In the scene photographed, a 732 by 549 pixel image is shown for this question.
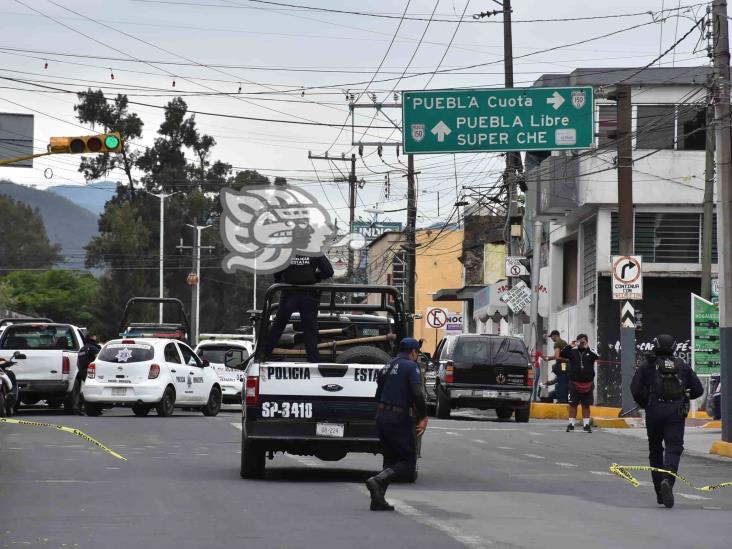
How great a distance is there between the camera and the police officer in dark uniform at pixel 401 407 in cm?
1477

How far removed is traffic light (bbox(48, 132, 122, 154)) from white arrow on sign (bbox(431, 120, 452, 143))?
6.87 metres

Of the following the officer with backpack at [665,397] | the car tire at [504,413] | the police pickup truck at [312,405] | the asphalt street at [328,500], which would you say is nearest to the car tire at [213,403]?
the car tire at [504,413]

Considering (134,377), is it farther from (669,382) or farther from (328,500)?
(669,382)

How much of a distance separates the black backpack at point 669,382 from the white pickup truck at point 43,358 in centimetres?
1883

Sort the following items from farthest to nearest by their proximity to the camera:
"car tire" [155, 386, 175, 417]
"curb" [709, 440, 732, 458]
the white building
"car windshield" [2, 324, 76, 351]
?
the white building
"car windshield" [2, 324, 76, 351]
"car tire" [155, 386, 175, 417]
"curb" [709, 440, 732, 458]

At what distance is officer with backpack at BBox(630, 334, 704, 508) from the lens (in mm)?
16062

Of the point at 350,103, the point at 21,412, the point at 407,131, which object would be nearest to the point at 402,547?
the point at 407,131

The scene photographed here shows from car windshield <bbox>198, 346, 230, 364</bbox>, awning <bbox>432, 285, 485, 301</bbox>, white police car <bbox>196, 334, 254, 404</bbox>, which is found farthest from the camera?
awning <bbox>432, 285, 485, 301</bbox>

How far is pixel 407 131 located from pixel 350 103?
2712cm

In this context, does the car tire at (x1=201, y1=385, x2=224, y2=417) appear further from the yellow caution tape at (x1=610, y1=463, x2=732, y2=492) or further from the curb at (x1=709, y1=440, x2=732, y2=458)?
the yellow caution tape at (x1=610, y1=463, x2=732, y2=492)

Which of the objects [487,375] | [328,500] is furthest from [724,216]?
[328,500]

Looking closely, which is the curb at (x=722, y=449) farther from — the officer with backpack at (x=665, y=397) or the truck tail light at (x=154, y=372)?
the truck tail light at (x=154, y=372)

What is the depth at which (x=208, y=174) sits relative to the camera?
93.5 m

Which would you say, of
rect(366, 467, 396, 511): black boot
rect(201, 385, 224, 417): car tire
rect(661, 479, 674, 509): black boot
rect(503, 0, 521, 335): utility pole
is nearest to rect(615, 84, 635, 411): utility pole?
rect(503, 0, 521, 335): utility pole
